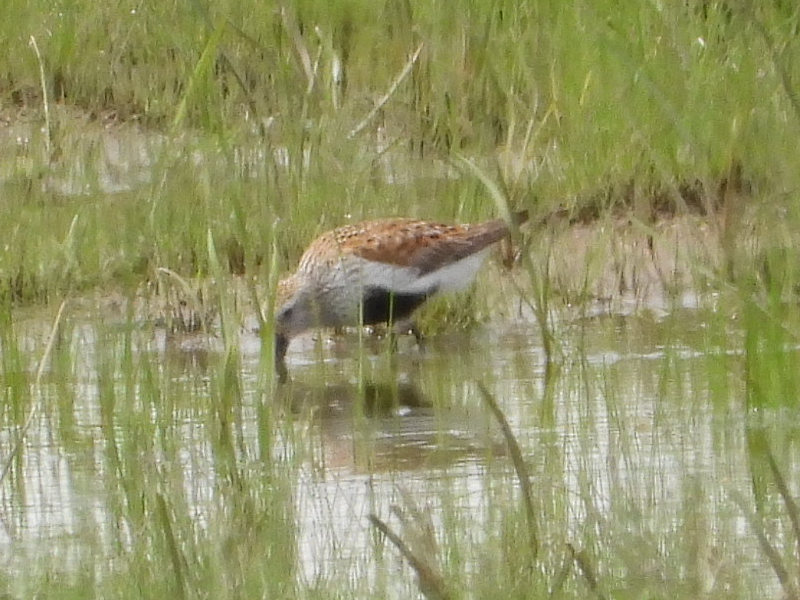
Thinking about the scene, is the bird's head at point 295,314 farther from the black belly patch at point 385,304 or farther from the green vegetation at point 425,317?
the black belly patch at point 385,304

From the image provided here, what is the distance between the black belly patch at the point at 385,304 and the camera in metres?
6.15

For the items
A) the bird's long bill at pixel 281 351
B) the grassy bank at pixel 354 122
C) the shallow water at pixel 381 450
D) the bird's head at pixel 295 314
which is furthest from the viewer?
the grassy bank at pixel 354 122

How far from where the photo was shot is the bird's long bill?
580cm

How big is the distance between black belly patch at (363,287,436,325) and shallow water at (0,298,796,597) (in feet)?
1.55

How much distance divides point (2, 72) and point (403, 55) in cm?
172

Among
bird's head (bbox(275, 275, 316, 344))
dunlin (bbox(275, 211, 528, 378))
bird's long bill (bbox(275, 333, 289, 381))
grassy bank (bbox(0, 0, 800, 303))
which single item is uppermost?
grassy bank (bbox(0, 0, 800, 303))

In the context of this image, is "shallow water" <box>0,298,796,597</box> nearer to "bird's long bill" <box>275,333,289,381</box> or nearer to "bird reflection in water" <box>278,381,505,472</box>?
"bird reflection in water" <box>278,381,505,472</box>

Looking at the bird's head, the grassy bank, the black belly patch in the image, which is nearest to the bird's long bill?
the bird's head

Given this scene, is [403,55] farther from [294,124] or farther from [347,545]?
[347,545]

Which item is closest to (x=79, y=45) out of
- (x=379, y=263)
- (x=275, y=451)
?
(x=379, y=263)

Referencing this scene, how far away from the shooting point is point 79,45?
8.03m

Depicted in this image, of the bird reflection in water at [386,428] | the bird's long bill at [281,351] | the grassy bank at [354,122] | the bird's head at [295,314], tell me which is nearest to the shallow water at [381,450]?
the bird reflection in water at [386,428]

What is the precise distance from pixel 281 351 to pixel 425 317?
525 millimetres

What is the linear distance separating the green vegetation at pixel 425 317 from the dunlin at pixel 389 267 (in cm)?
11
